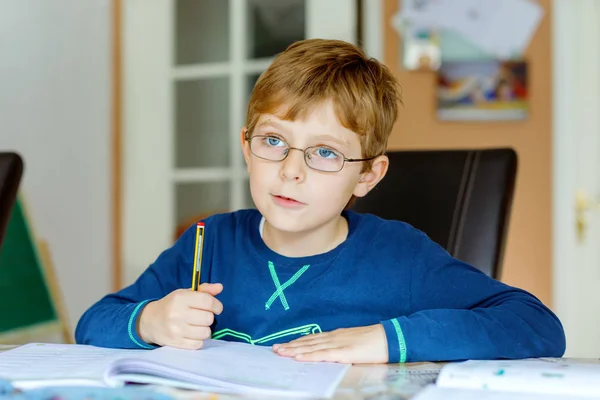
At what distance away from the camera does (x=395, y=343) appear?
3.01 ft

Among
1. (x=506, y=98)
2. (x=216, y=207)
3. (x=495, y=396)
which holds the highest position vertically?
(x=506, y=98)

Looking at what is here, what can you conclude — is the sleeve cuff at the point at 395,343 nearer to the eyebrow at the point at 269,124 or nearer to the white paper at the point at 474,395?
the white paper at the point at 474,395

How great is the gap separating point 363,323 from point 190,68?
2195mm

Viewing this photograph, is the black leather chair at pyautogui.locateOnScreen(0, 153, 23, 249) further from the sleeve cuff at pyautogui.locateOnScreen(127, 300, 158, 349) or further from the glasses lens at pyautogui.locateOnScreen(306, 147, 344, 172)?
the glasses lens at pyautogui.locateOnScreen(306, 147, 344, 172)

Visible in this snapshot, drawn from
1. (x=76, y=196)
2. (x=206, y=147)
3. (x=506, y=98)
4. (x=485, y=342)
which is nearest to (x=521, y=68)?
(x=506, y=98)

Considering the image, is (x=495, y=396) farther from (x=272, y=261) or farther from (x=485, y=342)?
(x=272, y=261)

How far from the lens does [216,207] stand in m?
3.09

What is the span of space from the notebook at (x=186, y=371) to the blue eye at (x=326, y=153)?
1.11 ft

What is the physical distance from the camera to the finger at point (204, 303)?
Answer: 937 millimetres

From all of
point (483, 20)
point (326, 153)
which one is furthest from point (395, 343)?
point (483, 20)

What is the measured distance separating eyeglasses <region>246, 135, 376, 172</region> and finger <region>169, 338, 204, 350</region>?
312 mm

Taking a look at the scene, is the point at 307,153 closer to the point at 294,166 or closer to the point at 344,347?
the point at 294,166

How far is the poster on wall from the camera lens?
2.79 m

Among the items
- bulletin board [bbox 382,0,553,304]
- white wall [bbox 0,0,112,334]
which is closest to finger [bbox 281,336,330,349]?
bulletin board [bbox 382,0,553,304]
